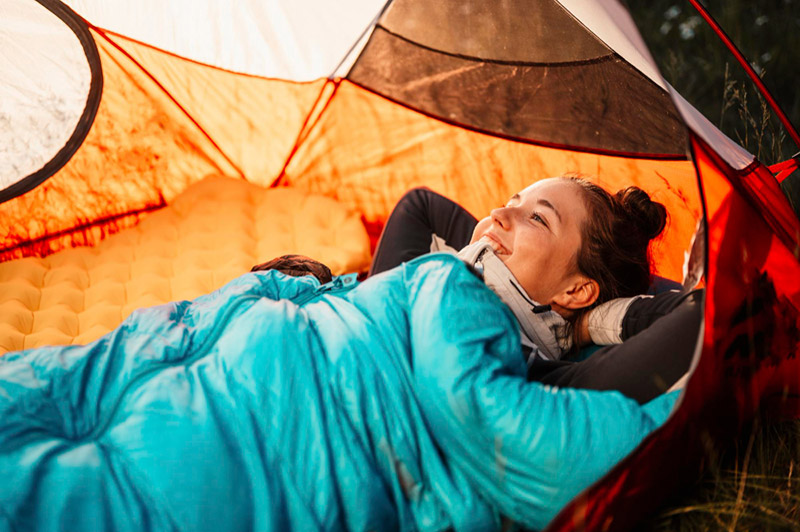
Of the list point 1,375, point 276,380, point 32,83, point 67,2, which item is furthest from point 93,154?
point 276,380

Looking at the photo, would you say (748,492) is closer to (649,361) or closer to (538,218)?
(649,361)

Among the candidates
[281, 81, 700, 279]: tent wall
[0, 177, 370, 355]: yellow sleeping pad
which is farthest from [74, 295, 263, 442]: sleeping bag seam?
[281, 81, 700, 279]: tent wall

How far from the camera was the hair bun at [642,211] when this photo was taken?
59.6 inches

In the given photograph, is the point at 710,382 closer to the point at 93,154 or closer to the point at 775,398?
the point at 775,398

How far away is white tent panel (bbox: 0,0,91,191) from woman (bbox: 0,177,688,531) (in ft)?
3.50

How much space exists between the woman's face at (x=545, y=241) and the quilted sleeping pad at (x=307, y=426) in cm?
27

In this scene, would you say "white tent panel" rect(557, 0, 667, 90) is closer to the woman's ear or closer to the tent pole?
the tent pole

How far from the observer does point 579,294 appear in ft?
4.82

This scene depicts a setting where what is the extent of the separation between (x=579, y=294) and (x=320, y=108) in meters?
1.15

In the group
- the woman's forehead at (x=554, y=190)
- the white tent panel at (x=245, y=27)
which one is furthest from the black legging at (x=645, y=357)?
the white tent panel at (x=245, y=27)

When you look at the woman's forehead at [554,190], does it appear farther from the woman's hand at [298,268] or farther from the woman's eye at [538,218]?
the woman's hand at [298,268]

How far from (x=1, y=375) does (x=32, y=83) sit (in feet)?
3.95

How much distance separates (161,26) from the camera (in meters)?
2.00

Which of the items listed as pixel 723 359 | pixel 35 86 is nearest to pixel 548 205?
pixel 723 359
